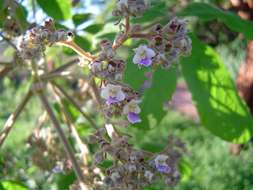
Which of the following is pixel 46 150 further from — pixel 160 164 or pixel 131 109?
pixel 131 109

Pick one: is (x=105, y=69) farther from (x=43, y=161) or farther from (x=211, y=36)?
(x=211, y=36)

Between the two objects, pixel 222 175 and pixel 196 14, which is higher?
pixel 196 14

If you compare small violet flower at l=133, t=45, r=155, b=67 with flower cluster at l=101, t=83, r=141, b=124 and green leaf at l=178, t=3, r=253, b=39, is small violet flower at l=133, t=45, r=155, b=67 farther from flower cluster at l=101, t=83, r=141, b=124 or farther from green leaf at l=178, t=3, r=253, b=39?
green leaf at l=178, t=3, r=253, b=39

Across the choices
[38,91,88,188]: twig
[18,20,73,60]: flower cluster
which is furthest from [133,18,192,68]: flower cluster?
[38,91,88,188]: twig

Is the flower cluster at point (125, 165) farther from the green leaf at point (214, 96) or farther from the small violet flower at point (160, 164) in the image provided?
the green leaf at point (214, 96)

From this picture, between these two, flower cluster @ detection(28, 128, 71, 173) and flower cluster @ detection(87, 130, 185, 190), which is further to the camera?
flower cluster @ detection(28, 128, 71, 173)

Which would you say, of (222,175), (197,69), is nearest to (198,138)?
(222,175)
